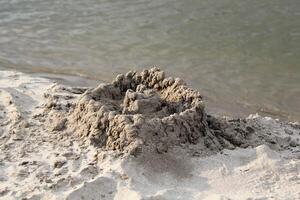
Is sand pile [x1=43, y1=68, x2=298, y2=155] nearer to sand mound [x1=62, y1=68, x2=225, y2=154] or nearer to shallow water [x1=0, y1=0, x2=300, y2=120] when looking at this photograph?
sand mound [x1=62, y1=68, x2=225, y2=154]

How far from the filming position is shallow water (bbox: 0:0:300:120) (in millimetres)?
7156

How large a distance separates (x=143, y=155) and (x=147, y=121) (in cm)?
32

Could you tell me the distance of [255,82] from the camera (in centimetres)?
723

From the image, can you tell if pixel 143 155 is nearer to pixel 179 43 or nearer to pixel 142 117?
pixel 142 117

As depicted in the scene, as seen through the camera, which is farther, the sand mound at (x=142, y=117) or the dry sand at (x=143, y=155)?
the sand mound at (x=142, y=117)

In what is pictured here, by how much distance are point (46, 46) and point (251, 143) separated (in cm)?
492

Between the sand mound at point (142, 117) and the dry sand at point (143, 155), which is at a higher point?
the sand mound at point (142, 117)

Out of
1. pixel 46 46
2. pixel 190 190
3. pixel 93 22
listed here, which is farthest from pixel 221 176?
pixel 93 22

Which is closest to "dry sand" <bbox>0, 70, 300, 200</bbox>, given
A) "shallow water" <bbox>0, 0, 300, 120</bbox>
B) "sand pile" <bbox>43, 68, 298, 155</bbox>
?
"sand pile" <bbox>43, 68, 298, 155</bbox>

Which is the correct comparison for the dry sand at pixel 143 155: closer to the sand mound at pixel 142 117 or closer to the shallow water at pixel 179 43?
the sand mound at pixel 142 117

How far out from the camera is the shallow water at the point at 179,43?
7156mm

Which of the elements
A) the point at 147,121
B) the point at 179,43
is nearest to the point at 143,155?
the point at 147,121

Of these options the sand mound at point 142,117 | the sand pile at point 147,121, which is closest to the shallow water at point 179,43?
the sand pile at point 147,121

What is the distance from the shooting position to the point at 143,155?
4.35 m
